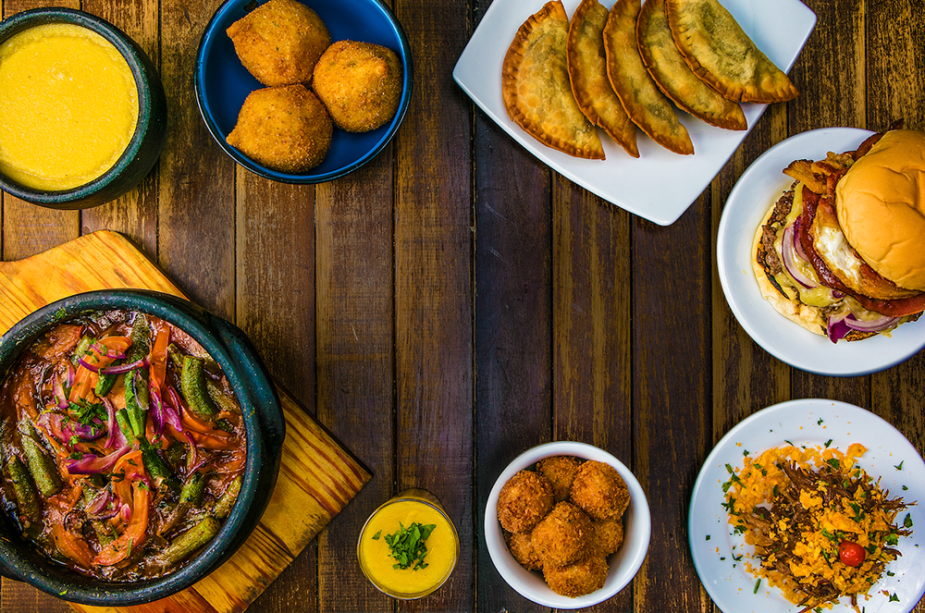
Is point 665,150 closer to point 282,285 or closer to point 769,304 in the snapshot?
point 769,304

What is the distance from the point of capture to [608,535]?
5.16 ft

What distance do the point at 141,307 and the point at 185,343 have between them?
0.39 ft

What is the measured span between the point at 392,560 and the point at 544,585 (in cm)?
42

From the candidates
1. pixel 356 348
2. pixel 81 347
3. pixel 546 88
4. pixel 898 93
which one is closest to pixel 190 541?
pixel 81 347

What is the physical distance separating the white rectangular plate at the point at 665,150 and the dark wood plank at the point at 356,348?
446 mm

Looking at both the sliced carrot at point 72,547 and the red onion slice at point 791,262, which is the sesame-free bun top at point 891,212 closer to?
the red onion slice at point 791,262

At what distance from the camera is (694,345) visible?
1733 mm

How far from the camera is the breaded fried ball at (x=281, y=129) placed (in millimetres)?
1415

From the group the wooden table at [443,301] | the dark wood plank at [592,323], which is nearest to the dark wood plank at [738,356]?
the wooden table at [443,301]

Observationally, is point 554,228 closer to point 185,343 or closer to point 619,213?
point 619,213

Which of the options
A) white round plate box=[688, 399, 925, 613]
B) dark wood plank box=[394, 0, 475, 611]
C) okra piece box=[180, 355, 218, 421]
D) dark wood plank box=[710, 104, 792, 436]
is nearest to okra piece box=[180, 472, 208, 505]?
okra piece box=[180, 355, 218, 421]

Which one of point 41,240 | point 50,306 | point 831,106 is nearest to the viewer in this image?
point 50,306

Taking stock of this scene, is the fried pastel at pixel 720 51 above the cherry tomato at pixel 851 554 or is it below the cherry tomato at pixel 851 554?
above

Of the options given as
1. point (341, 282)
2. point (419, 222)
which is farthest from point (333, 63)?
point (341, 282)
